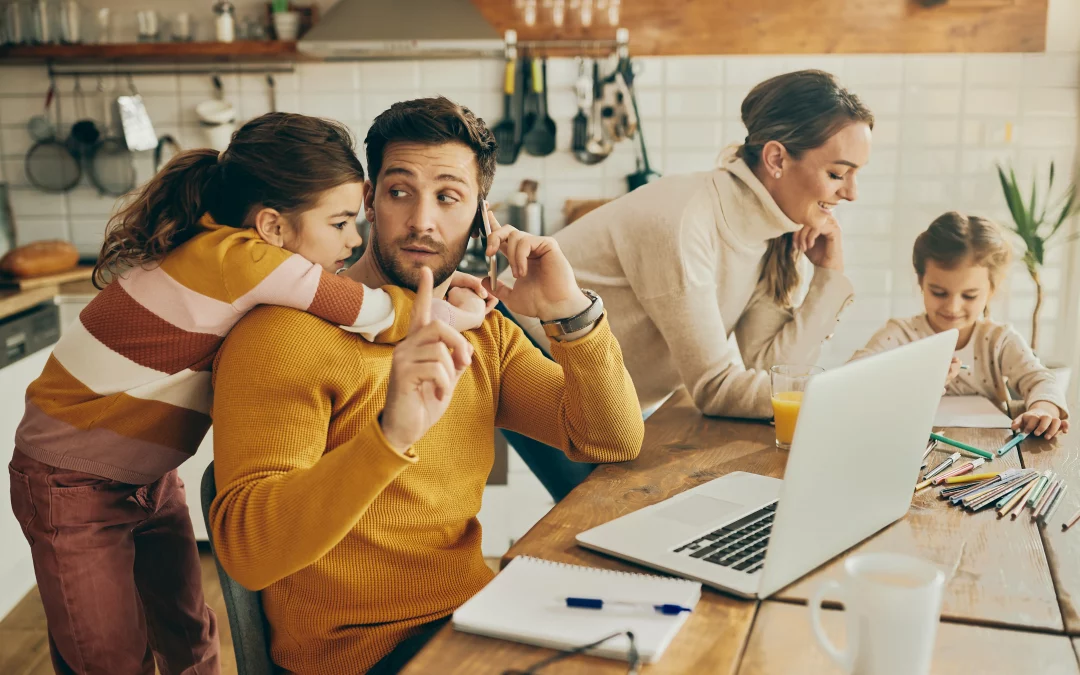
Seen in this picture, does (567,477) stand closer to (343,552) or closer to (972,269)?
(343,552)

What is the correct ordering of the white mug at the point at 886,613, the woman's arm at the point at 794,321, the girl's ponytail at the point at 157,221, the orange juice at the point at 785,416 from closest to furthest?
the white mug at the point at 886,613 < the girl's ponytail at the point at 157,221 < the orange juice at the point at 785,416 < the woman's arm at the point at 794,321

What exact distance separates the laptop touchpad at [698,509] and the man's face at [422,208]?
1.62 ft

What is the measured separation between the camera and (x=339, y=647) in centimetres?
119

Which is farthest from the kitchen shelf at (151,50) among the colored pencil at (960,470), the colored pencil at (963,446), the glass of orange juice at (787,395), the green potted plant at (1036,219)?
the colored pencil at (960,470)

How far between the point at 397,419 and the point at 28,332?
7.06 feet

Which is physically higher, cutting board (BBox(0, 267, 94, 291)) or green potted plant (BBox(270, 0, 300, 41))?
green potted plant (BBox(270, 0, 300, 41))

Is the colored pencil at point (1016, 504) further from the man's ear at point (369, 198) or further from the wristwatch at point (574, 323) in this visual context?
the man's ear at point (369, 198)

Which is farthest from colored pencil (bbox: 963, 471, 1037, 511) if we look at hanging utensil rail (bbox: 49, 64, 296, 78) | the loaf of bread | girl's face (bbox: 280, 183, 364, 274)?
hanging utensil rail (bbox: 49, 64, 296, 78)

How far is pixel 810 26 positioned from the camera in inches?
131

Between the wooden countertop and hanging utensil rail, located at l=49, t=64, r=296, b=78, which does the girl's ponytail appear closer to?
the wooden countertop

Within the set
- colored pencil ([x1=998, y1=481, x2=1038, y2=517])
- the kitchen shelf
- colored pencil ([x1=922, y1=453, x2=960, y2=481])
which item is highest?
the kitchen shelf

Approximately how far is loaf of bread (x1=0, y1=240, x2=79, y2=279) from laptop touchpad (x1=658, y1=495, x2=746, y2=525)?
2420 mm

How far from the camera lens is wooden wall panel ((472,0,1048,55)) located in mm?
3293

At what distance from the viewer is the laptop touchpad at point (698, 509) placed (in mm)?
1205
